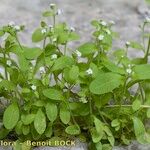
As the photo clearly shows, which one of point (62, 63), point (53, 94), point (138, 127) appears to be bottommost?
point (138, 127)

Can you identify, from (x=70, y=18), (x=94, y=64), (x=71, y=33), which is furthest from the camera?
(x=70, y=18)

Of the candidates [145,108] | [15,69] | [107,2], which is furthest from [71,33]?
[107,2]

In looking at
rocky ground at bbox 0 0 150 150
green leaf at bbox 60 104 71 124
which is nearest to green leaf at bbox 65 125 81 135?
green leaf at bbox 60 104 71 124

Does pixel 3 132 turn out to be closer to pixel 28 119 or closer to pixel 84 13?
pixel 28 119

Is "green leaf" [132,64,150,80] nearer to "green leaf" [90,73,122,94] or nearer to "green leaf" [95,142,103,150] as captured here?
"green leaf" [90,73,122,94]

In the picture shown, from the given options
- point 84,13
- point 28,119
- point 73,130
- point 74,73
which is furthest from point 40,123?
point 84,13

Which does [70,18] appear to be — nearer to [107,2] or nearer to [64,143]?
[107,2]
